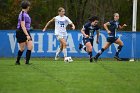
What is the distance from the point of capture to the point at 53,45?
70.2ft

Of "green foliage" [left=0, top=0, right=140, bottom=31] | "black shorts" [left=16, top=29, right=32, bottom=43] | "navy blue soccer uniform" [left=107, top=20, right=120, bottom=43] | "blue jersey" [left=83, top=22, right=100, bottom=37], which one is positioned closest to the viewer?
"black shorts" [left=16, top=29, right=32, bottom=43]

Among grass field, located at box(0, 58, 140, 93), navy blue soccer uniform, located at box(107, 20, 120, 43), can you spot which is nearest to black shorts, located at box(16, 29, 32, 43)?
grass field, located at box(0, 58, 140, 93)

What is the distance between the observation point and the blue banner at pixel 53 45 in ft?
70.0

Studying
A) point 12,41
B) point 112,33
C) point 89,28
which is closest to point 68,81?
point 89,28

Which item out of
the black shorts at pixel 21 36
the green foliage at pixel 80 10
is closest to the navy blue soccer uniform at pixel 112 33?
the black shorts at pixel 21 36

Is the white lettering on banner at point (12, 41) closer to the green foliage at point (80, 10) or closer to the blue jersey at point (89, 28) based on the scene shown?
the blue jersey at point (89, 28)

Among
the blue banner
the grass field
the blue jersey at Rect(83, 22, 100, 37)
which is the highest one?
the blue jersey at Rect(83, 22, 100, 37)

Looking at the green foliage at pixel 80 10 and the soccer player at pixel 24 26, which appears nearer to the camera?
the soccer player at pixel 24 26

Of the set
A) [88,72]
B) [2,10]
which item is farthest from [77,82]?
[2,10]

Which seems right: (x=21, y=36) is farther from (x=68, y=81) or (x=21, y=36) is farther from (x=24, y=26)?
(x=68, y=81)

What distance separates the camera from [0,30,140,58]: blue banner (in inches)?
840

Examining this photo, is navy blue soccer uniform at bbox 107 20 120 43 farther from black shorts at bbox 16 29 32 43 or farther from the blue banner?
black shorts at bbox 16 29 32 43

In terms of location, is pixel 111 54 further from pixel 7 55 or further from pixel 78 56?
pixel 7 55

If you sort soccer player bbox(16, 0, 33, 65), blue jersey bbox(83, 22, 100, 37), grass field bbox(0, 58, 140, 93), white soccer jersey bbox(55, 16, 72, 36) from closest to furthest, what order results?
1. grass field bbox(0, 58, 140, 93)
2. soccer player bbox(16, 0, 33, 65)
3. blue jersey bbox(83, 22, 100, 37)
4. white soccer jersey bbox(55, 16, 72, 36)
